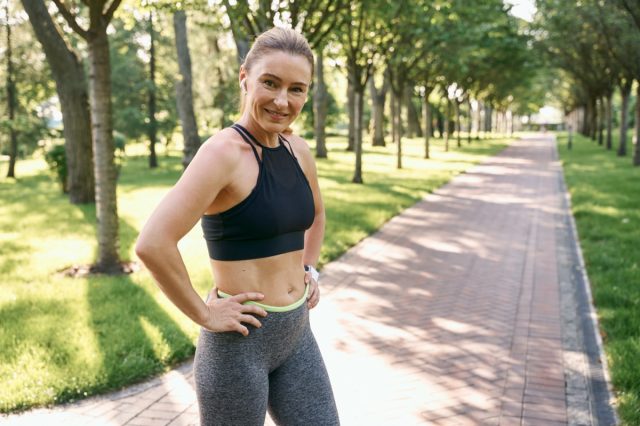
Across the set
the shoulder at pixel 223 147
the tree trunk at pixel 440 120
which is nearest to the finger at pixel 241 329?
the shoulder at pixel 223 147

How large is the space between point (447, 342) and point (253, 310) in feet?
12.2

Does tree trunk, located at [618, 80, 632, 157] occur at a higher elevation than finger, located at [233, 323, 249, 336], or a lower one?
higher

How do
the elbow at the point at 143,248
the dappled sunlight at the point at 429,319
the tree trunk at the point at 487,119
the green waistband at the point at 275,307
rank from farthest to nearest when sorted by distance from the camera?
the tree trunk at the point at 487,119 → the dappled sunlight at the point at 429,319 → the green waistband at the point at 275,307 → the elbow at the point at 143,248

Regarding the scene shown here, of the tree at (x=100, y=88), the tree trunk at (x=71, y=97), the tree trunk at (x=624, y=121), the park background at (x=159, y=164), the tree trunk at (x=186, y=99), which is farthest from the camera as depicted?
the tree trunk at (x=624, y=121)

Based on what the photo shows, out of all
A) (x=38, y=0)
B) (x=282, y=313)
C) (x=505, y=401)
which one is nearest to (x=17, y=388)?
(x=282, y=313)

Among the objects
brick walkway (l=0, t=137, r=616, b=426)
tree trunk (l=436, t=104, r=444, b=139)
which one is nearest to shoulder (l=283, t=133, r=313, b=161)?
brick walkway (l=0, t=137, r=616, b=426)

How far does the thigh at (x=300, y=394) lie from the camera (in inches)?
81.9

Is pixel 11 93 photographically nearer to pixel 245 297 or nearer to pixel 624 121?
pixel 245 297

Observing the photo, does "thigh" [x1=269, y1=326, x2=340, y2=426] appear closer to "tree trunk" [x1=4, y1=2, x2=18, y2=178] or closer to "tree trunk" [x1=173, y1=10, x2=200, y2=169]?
"tree trunk" [x1=173, y1=10, x2=200, y2=169]

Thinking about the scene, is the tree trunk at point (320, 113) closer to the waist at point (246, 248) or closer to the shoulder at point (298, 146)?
the shoulder at point (298, 146)

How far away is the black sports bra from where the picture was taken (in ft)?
6.02

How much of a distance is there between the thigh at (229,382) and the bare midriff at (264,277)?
0.16 meters

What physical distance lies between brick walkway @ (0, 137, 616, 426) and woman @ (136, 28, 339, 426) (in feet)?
7.06

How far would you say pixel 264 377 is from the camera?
1.98m
